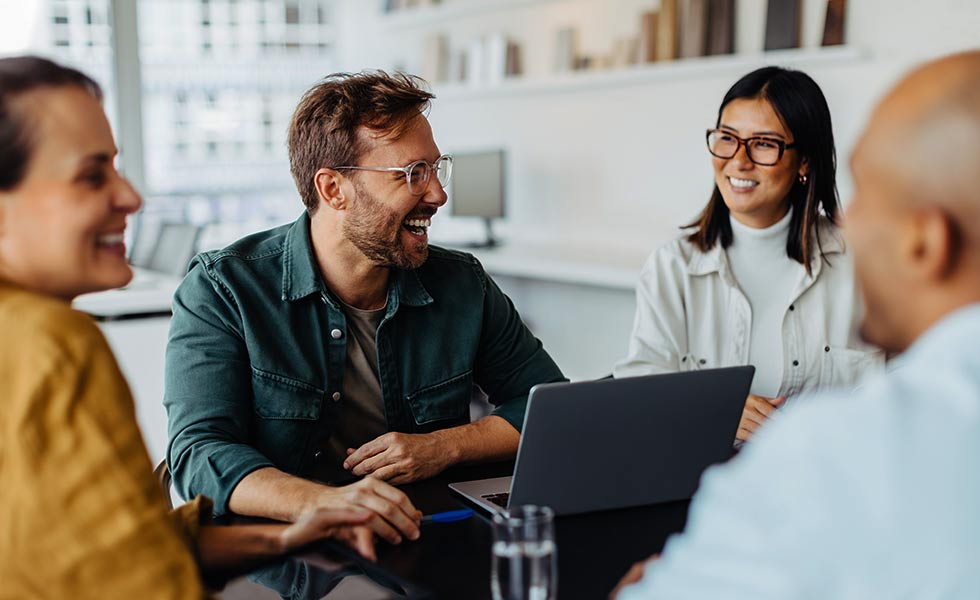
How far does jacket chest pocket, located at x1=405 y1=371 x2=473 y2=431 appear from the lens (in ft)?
6.57

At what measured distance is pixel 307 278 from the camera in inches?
76.3

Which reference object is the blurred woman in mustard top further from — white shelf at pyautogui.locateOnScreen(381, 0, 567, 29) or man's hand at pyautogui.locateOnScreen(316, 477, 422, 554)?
white shelf at pyautogui.locateOnScreen(381, 0, 567, 29)

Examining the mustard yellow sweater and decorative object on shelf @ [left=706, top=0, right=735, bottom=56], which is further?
decorative object on shelf @ [left=706, top=0, right=735, bottom=56]

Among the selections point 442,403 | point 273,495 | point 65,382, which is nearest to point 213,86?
point 442,403

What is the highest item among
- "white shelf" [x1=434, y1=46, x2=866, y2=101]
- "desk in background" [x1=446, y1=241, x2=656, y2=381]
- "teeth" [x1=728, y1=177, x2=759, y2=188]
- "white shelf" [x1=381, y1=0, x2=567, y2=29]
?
"white shelf" [x1=381, y1=0, x2=567, y2=29]

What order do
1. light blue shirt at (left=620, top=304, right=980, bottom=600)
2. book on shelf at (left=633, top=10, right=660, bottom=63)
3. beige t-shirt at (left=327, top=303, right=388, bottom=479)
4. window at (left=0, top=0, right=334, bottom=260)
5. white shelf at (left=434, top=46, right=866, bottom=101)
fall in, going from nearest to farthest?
light blue shirt at (left=620, top=304, right=980, bottom=600)
beige t-shirt at (left=327, top=303, right=388, bottom=479)
white shelf at (left=434, top=46, right=866, bottom=101)
book on shelf at (left=633, top=10, right=660, bottom=63)
window at (left=0, top=0, right=334, bottom=260)

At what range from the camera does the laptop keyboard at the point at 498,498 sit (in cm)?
157

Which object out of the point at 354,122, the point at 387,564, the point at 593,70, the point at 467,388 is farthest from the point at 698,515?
the point at 593,70

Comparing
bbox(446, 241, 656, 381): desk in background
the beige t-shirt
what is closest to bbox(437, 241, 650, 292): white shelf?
bbox(446, 241, 656, 381): desk in background

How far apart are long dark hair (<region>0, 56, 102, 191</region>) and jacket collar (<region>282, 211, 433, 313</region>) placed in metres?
0.85

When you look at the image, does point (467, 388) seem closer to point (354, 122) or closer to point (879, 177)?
point (354, 122)

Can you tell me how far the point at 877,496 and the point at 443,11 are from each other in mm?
5328

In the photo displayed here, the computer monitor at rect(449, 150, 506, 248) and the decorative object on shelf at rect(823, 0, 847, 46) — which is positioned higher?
the decorative object on shelf at rect(823, 0, 847, 46)

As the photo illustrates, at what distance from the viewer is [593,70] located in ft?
16.2
